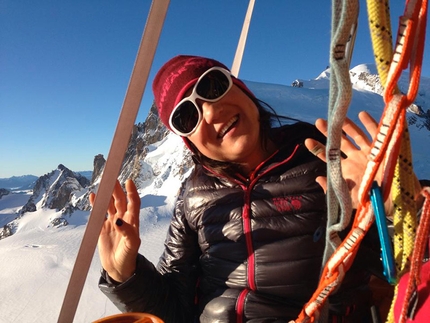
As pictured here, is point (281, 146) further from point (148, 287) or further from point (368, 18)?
point (368, 18)

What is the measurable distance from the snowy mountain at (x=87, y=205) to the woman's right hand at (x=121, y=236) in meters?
0.75

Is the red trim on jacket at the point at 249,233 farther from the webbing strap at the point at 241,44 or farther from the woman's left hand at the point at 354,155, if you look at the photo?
the webbing strap at the point at 241,44

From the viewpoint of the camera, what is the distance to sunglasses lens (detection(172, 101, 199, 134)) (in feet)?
3.58

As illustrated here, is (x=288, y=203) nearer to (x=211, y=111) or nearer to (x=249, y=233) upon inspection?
(x=249, y=233)

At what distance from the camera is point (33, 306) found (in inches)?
132

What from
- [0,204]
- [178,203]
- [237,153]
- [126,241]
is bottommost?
[0,204]

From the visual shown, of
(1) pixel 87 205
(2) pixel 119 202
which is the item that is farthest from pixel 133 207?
(1) pixel 87 205

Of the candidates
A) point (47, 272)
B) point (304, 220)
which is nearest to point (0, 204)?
point (47, 272)

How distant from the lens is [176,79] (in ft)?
3.77

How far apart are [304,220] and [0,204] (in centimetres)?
8450

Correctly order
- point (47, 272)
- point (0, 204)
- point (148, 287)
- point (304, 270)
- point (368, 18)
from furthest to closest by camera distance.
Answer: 1. point (0, 204)
2. point (47, 272)
3. point (148, 287)
4. point (304, 270)
5. point (368, 18)

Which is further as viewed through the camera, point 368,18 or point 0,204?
point 0,204

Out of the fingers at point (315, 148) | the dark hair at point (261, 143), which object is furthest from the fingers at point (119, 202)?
the fingers at point (315, 148)

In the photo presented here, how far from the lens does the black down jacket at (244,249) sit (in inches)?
39.8
